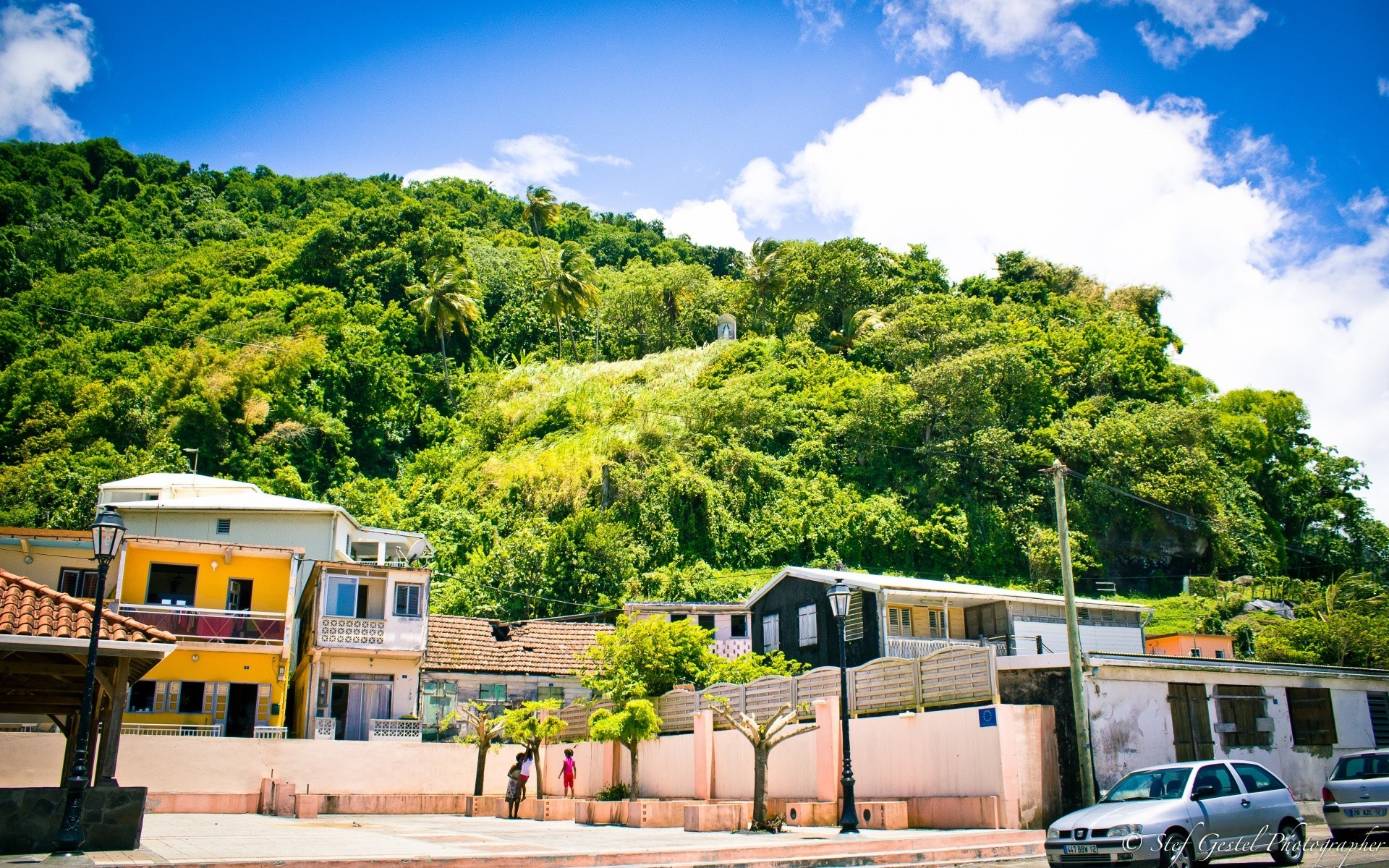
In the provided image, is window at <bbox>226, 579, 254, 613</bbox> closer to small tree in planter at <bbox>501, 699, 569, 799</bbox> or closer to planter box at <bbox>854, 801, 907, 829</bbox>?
small tree in planter at <bbox>501, 699, 569, 799</bbox>

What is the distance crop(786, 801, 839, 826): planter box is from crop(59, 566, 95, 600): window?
2225 cm

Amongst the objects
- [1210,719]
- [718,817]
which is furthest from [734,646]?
[1210,719]

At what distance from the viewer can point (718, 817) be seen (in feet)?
55.8

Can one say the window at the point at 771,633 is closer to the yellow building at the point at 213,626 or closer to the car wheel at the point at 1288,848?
the yellow building at the point at 213,626

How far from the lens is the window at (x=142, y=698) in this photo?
90.8 feet

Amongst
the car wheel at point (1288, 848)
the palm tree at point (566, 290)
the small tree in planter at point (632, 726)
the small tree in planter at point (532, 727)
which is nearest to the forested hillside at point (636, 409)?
the palm tree at point (566, 290)

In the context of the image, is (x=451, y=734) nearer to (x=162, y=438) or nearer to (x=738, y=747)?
(x=738, y=747)

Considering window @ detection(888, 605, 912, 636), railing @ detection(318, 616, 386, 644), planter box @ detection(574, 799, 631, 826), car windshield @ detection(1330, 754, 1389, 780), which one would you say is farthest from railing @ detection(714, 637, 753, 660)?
car windshield @ detection(1330, 754, 1389, 780)

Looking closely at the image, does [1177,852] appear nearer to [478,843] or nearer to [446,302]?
[478,843]

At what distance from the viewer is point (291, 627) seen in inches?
1147

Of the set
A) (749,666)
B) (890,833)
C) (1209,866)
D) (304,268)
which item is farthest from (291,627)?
(304,268)

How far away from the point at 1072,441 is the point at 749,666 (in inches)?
1448

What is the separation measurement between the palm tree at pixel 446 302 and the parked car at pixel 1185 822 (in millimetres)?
59284

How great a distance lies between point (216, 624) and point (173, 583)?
229 cm
